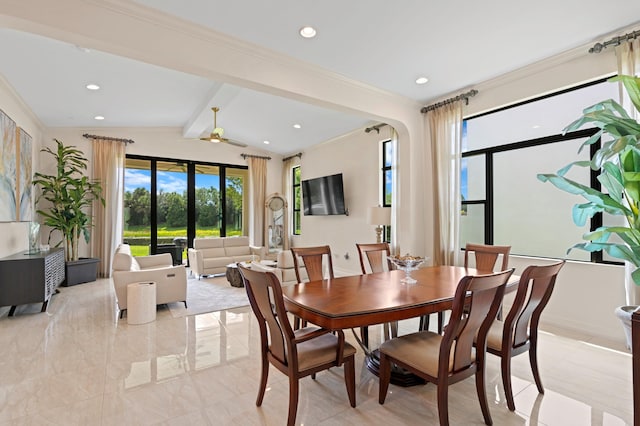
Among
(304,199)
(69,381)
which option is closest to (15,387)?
(69,381)

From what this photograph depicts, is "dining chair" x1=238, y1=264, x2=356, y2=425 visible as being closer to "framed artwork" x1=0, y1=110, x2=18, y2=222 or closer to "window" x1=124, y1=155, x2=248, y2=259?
"framed artwork" x1=0, y1=110, x2=18, y2=222

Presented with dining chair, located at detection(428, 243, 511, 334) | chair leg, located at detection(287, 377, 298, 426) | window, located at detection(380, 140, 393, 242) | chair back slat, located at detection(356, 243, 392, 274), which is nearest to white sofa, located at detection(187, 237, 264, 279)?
window, located at detection(380, 140, 393, 242)

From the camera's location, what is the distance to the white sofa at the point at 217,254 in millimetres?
6562

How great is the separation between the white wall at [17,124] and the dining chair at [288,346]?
4.39 m

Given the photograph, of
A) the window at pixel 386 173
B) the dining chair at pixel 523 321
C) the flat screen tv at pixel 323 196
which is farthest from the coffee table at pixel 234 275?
the dining chair at pixel 523 321

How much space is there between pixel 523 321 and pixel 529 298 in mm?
218

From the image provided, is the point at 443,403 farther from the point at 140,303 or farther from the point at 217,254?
the point at 217,254

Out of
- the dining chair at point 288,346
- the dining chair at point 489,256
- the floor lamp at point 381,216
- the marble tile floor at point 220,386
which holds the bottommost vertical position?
the marble tile floor at point 220,386

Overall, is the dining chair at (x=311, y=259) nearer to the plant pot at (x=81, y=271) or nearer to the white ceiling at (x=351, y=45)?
the white ceiling at (x=351, y=45)

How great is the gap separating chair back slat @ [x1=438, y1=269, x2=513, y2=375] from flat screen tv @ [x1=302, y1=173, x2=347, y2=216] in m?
4.97

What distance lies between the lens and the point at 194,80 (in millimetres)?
4938

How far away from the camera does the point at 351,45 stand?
133 inches

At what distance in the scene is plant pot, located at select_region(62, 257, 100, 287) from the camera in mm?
5820

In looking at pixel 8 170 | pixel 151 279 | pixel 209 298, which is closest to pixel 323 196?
pixel 209 298
